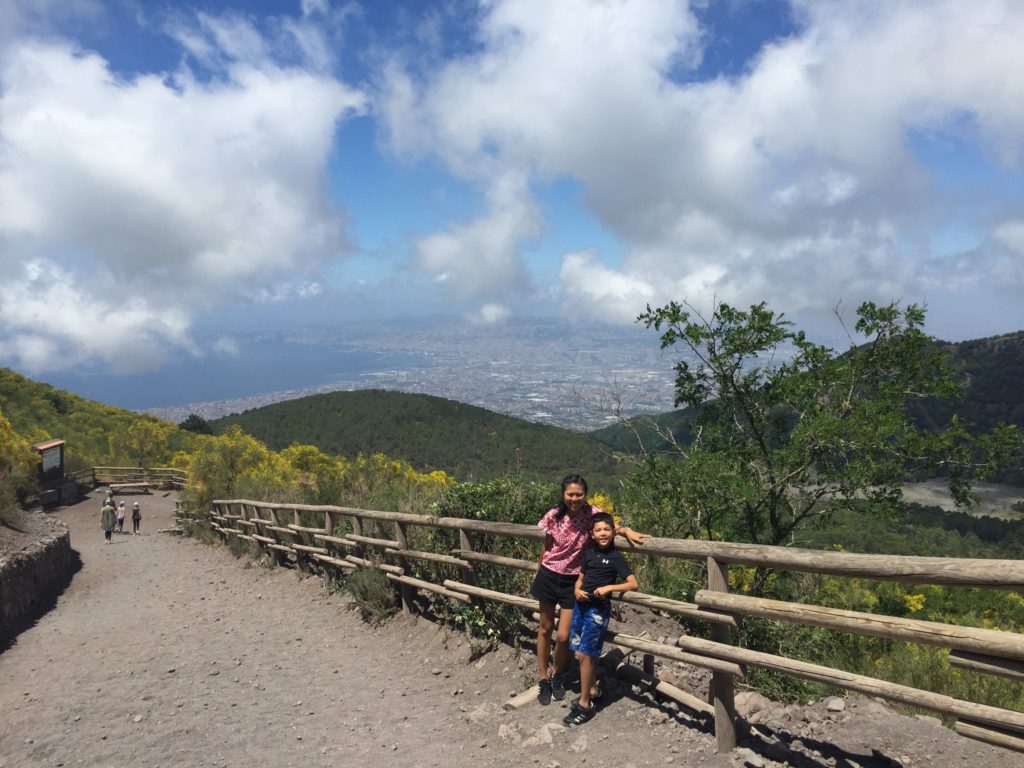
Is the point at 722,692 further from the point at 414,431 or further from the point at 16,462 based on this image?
the point at 414,431

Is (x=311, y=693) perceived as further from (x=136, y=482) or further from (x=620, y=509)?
(x=136, y=482)

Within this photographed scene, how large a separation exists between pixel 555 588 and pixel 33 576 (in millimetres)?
11825

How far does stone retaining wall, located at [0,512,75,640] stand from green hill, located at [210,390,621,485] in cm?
4367

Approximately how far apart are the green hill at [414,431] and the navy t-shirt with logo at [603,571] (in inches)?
2027

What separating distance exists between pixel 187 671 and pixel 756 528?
23.6 ft

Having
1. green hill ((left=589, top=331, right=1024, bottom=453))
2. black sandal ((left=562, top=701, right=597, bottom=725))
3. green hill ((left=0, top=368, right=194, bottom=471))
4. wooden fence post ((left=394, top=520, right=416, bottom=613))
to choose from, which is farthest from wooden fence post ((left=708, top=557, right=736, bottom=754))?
green hill ((left=589, top=331, right=1024, bottom=453))

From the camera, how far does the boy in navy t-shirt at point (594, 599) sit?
4.40m

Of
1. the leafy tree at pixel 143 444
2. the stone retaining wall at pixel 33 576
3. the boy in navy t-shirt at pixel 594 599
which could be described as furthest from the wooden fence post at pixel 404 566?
the leafy tree at pixel 143 444

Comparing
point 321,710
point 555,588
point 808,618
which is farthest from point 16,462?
point 808,618

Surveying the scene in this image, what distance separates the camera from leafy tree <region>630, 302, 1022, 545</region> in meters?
7.54

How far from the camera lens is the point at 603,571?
4.42 metres

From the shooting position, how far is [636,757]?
3.97 meters

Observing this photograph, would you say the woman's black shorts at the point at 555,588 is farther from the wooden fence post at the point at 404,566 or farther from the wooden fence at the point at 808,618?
the wooden fence post at the point at 404,566

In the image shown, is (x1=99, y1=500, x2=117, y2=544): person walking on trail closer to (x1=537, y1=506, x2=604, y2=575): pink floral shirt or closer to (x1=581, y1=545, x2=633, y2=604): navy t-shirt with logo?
(x1=537, y1=506, x2=604, y2=575): pink floral shirt
